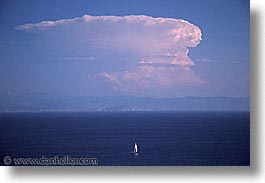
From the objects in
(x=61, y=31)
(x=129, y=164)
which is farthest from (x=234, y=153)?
(x=61, y=31)

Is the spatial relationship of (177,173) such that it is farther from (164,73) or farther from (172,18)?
(172,18)

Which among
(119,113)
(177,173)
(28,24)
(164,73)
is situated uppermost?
(28,24)

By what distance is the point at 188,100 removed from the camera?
206 inches

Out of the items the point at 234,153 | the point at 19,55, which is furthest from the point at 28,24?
the point at 234,153

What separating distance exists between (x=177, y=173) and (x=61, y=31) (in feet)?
5.45

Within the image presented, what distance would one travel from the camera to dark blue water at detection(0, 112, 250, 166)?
517 centimetres

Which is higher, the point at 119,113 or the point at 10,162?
the point at 119,113

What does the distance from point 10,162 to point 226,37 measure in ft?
7.38

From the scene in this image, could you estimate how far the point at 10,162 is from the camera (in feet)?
17.3

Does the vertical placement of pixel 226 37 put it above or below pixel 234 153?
above

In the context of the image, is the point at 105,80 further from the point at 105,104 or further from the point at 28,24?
the point at 28,24

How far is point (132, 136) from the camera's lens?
17.2ft

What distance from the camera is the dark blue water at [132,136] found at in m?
5.17

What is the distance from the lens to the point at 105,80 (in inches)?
208
